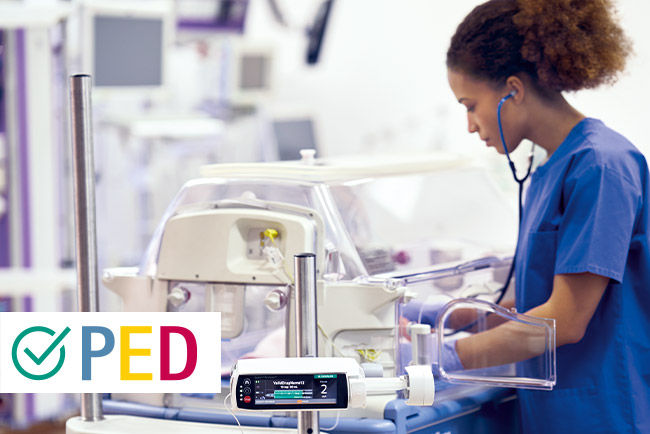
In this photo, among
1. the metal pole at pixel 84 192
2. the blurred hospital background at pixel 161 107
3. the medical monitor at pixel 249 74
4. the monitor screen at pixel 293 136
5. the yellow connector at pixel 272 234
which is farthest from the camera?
the medical monitor at pixel 249 74

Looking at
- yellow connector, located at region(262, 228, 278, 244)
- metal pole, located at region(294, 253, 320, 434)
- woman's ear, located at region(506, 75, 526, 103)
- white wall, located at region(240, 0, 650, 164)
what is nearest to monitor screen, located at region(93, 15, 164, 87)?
white wall, located at region(240, 0, 650, 164)

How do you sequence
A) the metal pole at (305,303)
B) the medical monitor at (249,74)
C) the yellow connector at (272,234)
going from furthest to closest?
the medical monitor at (249,74)
the yellow connector at (272,234)
the metal pole at (305,303)

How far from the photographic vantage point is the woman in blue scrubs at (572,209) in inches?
59.1

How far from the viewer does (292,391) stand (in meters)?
1.17

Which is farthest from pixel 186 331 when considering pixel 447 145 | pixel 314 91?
pixel 314 91

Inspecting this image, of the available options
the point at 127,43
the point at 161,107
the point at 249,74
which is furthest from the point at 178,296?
the point at 161,107

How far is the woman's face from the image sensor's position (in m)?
1.64

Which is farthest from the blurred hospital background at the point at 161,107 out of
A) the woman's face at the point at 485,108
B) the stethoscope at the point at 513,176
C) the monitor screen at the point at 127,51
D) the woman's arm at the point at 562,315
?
the woman's arm at the point at 562,315

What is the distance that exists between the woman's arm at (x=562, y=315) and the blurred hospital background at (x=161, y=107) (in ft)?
4.34

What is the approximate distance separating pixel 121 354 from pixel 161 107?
11.4 ft

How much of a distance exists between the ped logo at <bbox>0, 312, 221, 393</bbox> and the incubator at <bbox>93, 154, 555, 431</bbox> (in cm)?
6

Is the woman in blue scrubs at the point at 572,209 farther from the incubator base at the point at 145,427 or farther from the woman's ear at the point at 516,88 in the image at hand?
the incubator base at the point at 145,427

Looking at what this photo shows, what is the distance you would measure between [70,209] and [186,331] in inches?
97.7

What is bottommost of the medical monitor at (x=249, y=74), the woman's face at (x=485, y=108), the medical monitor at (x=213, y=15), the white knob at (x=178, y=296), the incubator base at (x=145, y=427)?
the incubator base at (x=145, y=427)
